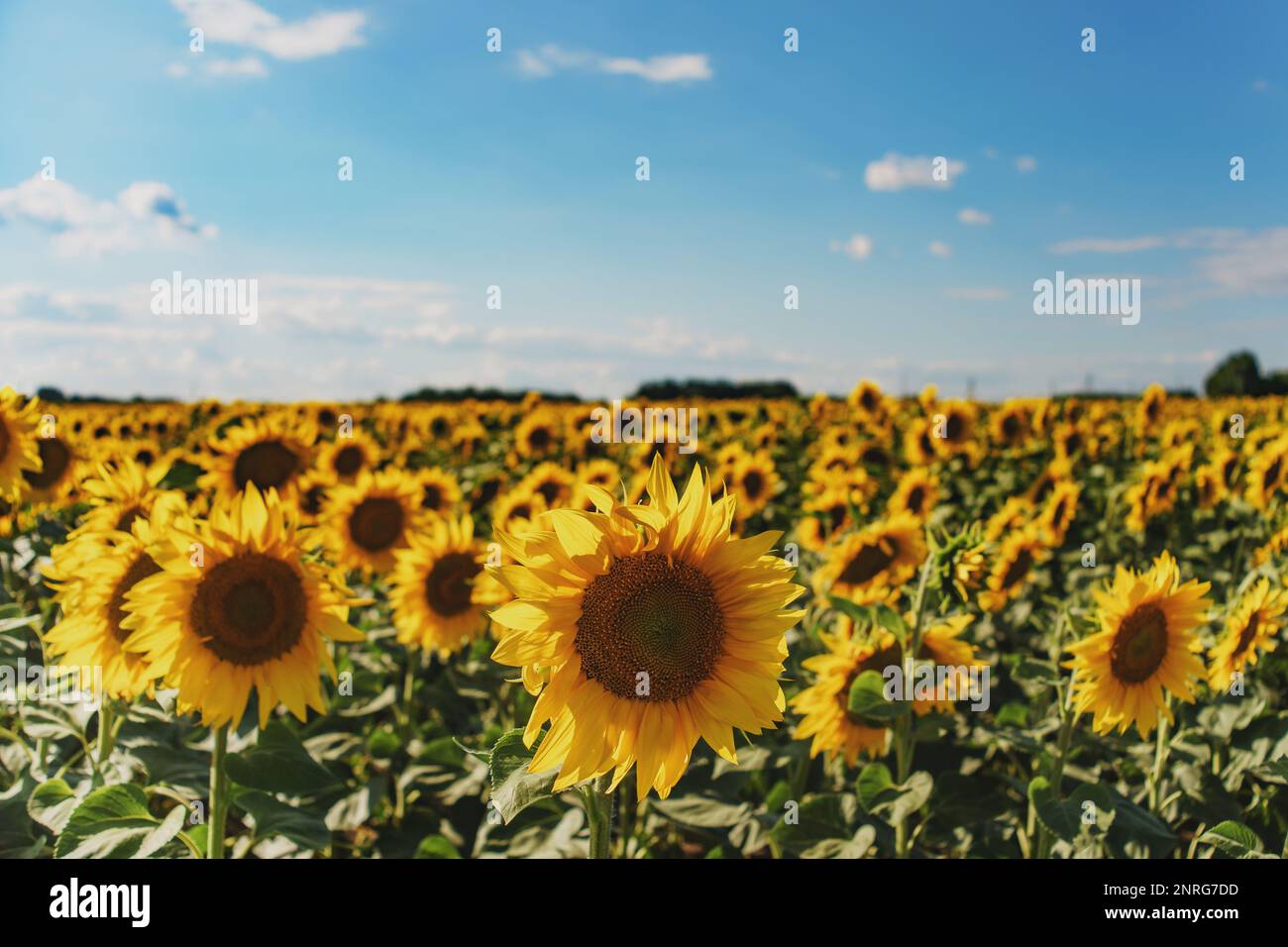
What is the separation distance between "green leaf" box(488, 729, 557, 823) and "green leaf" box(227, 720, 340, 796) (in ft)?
3.27

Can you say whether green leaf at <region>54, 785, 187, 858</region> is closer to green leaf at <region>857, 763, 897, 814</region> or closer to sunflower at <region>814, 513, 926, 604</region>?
green leaf at <region>857, 763, 897, 814</region>

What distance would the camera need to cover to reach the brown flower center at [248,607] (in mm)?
2963

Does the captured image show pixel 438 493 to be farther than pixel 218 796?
Yes

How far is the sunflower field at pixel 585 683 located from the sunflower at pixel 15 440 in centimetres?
2

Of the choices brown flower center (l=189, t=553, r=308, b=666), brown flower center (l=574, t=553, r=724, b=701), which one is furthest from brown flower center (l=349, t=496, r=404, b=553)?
brown flower center (l=574, t=553, r=724, b=701)

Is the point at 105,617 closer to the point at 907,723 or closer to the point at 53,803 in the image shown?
the point at 53,803

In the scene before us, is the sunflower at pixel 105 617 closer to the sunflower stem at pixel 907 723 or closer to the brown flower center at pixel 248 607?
the brown flower center at pixel 248 607

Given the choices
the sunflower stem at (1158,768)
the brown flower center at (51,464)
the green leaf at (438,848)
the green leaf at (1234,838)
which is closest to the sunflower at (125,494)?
the green leaf at (438,848)

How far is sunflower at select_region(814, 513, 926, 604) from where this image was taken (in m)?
5.94

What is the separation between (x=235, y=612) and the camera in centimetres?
298

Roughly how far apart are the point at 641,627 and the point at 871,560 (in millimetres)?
4130

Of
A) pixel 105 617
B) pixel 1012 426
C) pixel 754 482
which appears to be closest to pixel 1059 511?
pixel 754 482
